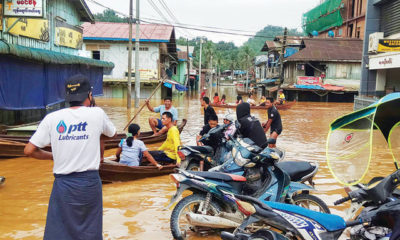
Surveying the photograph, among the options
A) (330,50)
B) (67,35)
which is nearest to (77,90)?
(67,35)

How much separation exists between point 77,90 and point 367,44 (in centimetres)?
2207

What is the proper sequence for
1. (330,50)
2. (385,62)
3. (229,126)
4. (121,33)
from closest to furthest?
(229,126), (385,62), (121,33), (330,50)

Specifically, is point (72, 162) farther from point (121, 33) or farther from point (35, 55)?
point (121, 33)

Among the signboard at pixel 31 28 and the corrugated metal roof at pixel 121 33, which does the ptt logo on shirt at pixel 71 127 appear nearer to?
the signboard at pixel 31 28

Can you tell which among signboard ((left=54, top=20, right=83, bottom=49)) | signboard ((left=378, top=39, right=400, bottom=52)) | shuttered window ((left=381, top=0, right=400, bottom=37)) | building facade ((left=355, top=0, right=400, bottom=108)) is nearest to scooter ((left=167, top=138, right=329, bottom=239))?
signboard ((left=54, top=20, right=83, bottom=49))

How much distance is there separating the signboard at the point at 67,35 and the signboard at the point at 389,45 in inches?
593

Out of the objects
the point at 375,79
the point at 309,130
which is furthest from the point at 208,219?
the point at 375,79

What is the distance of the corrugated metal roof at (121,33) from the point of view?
34.2 m

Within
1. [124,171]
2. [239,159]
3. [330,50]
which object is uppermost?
[330,50]

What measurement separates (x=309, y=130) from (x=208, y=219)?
13340 mm

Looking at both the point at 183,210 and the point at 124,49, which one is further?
the point at 124,49

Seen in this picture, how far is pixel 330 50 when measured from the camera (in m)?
37.3

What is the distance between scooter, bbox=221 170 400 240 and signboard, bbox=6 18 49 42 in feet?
39.6

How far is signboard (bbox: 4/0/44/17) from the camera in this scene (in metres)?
11.7
